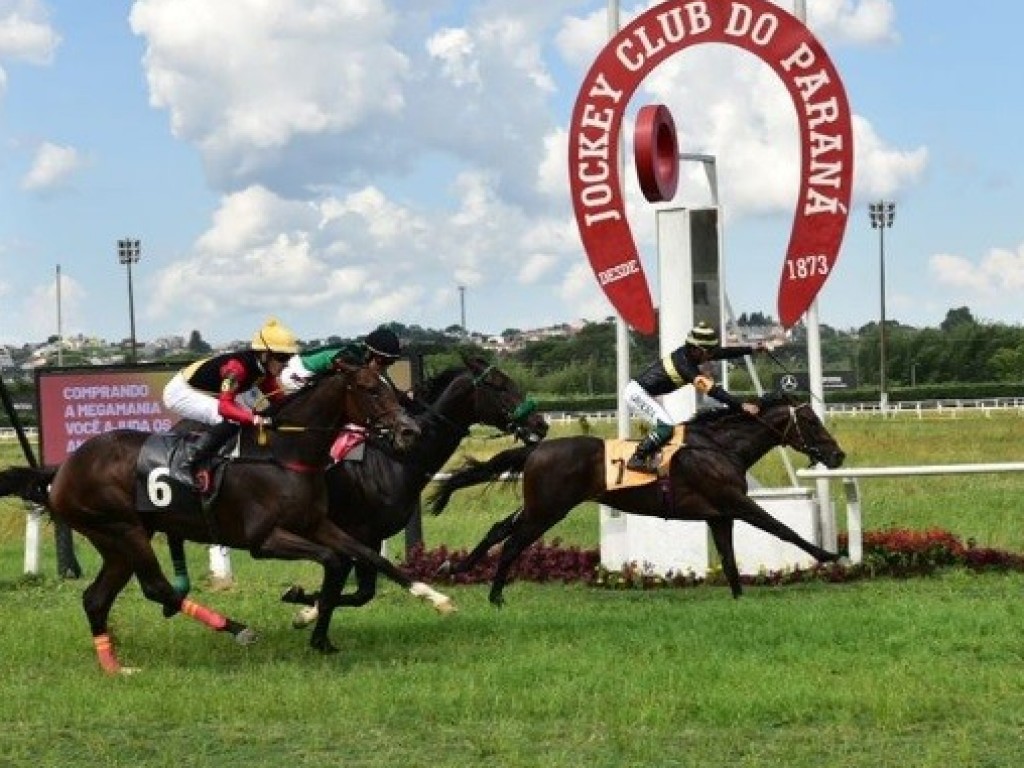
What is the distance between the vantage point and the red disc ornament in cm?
1220

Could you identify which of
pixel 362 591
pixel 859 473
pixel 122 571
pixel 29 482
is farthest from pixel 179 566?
pixel 859 473

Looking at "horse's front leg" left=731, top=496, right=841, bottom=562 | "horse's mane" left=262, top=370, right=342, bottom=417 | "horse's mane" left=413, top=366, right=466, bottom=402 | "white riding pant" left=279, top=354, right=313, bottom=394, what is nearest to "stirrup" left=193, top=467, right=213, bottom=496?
"horse's mane" left=262, top=370, right=342, bottom=417

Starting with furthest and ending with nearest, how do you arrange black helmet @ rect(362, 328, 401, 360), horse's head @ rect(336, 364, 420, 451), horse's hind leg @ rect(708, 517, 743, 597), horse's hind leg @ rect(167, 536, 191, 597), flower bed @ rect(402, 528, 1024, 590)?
flower bed @ rect(402, 528, 1024, 590)
horse's hind leg @ rect(708, 517, 743, 597)
horse's hind leg @ rect(167, 536, 191, 597)
black helmet @ rect(362, 328, 401, 360)
horse's head @ rect(336, 364, 420, 451)

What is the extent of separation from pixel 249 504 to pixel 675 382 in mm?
3903

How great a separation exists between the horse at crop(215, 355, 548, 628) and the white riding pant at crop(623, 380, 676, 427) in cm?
153

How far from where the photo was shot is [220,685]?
7664 mm

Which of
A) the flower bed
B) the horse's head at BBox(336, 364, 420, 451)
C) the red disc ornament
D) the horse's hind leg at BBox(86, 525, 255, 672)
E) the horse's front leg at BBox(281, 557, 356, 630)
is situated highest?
the red disc ornament

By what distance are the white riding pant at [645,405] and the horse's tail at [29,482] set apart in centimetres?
430

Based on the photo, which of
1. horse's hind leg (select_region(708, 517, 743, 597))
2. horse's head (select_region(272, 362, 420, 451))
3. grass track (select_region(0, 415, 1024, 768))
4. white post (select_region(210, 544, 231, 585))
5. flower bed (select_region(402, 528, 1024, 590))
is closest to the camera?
grass track (select_region(0, 415, 1024, 768))

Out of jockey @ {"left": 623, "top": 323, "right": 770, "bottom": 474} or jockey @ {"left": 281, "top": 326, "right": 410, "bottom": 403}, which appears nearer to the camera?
jockey @ {"left": 281, "top": 326, "right": 410, "bottom": 403}

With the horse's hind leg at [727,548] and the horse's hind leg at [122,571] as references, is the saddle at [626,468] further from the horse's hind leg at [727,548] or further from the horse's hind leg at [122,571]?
the horse's hind leg at [122,571]

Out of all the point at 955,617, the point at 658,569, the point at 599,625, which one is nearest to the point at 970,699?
the point at 955,617

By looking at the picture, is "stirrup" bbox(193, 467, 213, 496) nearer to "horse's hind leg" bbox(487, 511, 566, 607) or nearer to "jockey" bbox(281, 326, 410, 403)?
"jockey" bbox(281, 326, 410, 403)

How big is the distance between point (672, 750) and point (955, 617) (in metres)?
3.52
